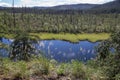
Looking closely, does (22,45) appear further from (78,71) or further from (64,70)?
(78,71)

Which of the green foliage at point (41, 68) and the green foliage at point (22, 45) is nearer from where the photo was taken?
the green foliage at point (41, 68)

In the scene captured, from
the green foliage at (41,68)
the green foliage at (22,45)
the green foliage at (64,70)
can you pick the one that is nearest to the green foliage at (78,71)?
the green foliage at (64,70)

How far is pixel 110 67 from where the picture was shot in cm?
699

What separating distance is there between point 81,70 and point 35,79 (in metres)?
1.18

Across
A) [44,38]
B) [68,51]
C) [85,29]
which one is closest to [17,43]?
[68,51]

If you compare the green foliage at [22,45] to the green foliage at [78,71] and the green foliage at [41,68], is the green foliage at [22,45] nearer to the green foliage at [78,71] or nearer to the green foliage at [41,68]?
the green foliage at [41,68]

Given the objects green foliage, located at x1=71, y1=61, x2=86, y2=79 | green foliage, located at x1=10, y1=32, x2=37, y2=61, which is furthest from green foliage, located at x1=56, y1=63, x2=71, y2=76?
green foliage, located at x1=10, y1=32, x2=37, y2=61

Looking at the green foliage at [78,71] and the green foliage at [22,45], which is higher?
the green foliage at [78,71]

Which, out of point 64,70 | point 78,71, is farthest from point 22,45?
point 78,71

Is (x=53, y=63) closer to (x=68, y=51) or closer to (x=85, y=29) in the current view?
(x=68, y=51)

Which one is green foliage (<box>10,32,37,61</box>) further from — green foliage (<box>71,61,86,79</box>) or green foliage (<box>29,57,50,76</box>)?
green foliage (<box>71,61,86,79</box>)

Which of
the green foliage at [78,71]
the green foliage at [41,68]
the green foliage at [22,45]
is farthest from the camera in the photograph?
the green foliage at [22,45]

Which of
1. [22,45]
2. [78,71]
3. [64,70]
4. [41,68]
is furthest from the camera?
[22,45]

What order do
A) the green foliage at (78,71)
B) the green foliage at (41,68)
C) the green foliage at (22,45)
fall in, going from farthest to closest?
the green foliage at (22,45), the green foliage at (41,68), the green foliage at (78,71)
